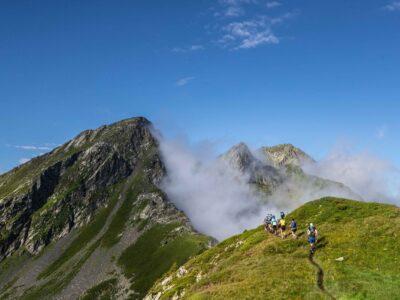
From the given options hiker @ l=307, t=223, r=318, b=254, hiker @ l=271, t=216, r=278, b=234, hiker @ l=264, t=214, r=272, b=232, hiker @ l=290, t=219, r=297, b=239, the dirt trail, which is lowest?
the dirt trail

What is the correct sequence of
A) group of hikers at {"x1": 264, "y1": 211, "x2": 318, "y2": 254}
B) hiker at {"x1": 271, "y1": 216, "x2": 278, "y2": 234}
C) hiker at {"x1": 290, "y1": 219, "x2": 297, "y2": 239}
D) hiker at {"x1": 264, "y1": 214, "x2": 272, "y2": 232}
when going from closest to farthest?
group of hikers at {"x1": 264, "y1": 211, "x2": 318, "y2": 254}, hiker at {"x1": 290, "y1": 219, "x2": 297, "y2": 239}, hiker at {"x1": 271, "y1": 216, "x2": 278, "y2": 234}, hiker at {"x1": 264, "y1": 214, "x2": 272, "y2": 232}

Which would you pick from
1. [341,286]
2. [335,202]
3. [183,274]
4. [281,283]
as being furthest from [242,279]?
[335,202]

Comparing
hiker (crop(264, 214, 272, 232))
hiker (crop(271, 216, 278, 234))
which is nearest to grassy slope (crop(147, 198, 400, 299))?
hiker (crop(264, 214, 272, 232))

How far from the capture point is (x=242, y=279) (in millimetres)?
56531

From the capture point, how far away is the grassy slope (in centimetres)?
4834

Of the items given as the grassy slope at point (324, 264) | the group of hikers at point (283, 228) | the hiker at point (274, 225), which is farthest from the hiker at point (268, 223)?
the grassy slope at point (324, 264)

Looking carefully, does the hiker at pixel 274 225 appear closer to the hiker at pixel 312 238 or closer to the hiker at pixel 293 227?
the hiker at pixel 293 227

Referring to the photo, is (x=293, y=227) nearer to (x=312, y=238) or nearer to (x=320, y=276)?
(x=312, y=238)

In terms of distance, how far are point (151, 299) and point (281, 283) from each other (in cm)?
3871

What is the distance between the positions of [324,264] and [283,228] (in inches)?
836

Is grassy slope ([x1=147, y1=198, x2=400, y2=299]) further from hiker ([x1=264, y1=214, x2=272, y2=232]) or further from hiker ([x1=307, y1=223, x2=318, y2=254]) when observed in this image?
hiker ([x1=264, y1=214, x2=272, y2=232])

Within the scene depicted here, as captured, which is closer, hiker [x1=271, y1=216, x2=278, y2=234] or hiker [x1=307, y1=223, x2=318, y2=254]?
hiker [x1=307, y1=223, x2=318, y2=254]

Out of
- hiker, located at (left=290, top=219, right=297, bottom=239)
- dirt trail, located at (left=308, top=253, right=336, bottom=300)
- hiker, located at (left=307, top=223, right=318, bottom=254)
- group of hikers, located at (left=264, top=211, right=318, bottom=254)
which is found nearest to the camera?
dirt trail, located at (left=308, top=253, right=336, bottom=300)

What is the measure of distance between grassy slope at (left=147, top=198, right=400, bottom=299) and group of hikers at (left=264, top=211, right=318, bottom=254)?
1.42 m
